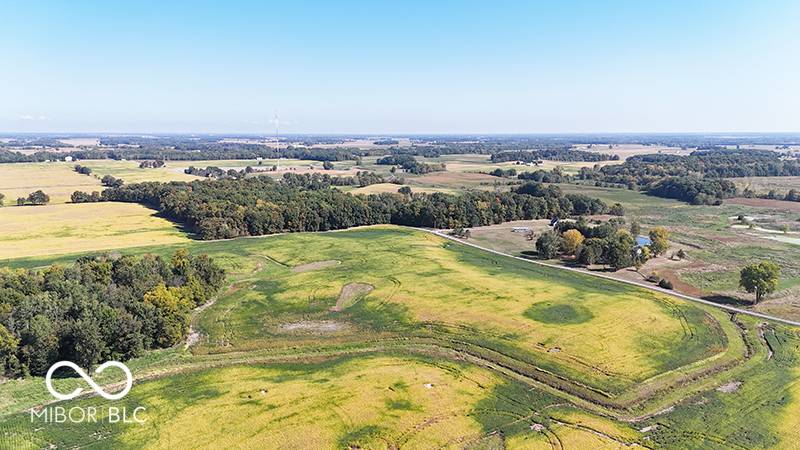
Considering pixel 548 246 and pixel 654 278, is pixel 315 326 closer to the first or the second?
pixel 548 246

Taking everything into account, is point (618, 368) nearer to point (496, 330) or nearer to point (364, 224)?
point (496, 330)

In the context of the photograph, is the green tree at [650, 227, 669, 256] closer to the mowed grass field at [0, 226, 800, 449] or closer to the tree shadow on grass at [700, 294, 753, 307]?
the tree shadow on grass at [700, 294, 753, 307]

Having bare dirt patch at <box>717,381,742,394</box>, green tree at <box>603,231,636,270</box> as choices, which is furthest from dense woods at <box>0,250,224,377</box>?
green tree at <box>603,231,636,270</box>

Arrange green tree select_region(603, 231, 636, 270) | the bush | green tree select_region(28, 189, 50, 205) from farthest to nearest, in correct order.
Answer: green tree select_region(28, 189, 50, 205) < green tree select_region(603, 231, 636, 270) < the bush

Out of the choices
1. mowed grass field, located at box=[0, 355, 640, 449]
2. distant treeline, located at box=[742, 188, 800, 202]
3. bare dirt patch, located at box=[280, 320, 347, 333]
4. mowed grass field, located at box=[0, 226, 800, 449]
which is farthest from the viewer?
distant treeline, located at box=[742, 188, 800, 202]

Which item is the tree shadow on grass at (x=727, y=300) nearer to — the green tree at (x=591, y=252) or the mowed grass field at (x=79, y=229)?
the green tree at (x=591, y=252)

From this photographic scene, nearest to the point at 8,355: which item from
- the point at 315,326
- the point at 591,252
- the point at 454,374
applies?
the point at 315,326
